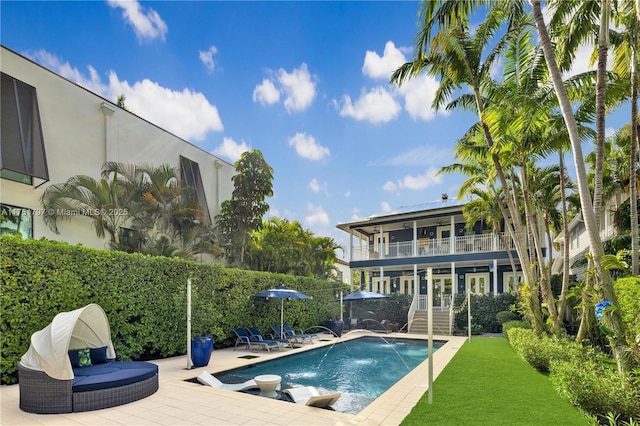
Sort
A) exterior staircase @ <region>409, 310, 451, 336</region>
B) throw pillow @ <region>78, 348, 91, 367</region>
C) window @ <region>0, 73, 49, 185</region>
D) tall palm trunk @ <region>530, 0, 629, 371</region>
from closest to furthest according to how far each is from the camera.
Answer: tall palm trunk @ <region>530, 0, 629, 371</region>
throw pillow @ <region>78, 348, 91, 367</region>
window @ <region>0, 73, 49, 185</region>
exterior staircase @ <region>409, 310, 451, 336</region>

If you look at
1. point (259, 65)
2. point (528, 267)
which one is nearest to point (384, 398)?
point (528, 267)

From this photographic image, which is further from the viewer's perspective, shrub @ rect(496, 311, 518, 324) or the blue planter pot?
shrub @ rect(496, 311, 518, 324)

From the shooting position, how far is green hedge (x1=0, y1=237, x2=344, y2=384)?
866 cm

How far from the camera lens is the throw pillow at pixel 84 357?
816cm

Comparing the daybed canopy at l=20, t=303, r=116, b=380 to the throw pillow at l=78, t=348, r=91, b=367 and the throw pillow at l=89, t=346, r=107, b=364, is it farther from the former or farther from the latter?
the throw pillow at l=89, t=346, r=107, b=364

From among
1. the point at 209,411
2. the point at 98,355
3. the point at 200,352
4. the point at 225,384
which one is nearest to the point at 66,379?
the point at 98,355

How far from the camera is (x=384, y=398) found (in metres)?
8.16

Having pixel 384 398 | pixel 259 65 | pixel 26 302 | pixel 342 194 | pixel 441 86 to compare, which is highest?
pixel 259 65

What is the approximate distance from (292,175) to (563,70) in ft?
57.5

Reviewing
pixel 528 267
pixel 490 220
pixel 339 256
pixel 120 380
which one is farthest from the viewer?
pixel 339 256

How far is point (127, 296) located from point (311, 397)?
6.46 metres

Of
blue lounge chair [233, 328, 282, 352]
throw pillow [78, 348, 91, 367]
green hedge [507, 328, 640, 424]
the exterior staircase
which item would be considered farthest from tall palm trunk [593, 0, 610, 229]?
the exterior staircase

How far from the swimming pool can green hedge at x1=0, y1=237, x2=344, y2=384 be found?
2762 millimetres

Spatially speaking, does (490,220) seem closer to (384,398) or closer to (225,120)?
(225,120)
